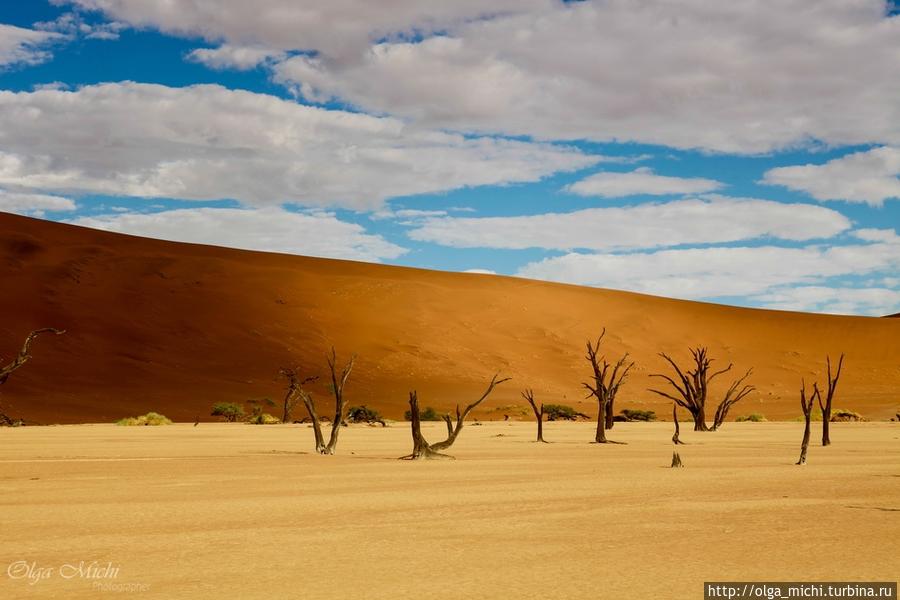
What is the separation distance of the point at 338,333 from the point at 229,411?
23041 mm

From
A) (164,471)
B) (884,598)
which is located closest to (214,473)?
(164,471)

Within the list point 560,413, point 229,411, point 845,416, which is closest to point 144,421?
point 229,411

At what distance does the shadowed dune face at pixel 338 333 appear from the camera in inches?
1981

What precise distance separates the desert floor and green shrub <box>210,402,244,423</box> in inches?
872

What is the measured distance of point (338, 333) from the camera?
65.2 meters

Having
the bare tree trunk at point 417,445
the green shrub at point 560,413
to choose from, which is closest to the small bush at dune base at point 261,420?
the green shrub at point 560,413

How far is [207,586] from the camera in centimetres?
700

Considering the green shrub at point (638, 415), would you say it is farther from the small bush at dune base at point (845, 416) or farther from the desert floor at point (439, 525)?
the desert floor at point (439, 525)

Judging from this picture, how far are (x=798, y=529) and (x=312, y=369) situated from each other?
47680mm

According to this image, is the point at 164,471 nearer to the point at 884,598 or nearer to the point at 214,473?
the point at 214,473

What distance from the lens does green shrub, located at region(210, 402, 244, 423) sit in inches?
1671

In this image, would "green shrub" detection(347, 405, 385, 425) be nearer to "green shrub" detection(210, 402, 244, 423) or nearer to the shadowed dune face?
"green shrub" detection(210, 402, 244, 423)

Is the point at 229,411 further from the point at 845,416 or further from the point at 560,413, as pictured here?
the point at 845,416

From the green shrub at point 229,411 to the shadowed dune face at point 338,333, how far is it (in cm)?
146
